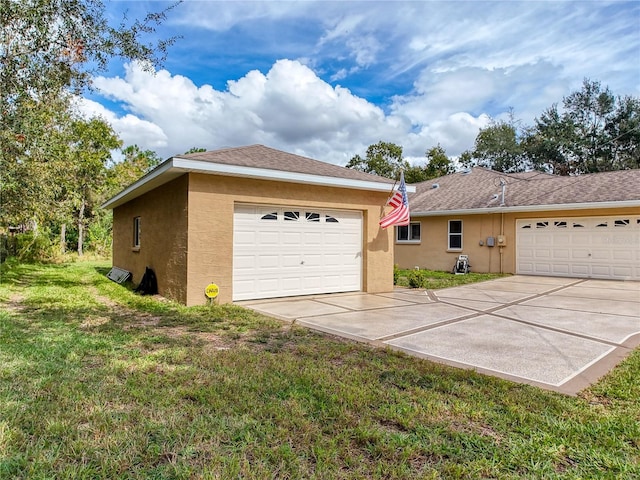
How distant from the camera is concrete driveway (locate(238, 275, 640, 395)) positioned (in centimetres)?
432

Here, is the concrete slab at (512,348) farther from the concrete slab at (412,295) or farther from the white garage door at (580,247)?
the white garage door at (580,247)

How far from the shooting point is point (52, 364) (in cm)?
399

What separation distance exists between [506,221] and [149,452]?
616 inches

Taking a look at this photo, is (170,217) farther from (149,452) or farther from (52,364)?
(149,452)

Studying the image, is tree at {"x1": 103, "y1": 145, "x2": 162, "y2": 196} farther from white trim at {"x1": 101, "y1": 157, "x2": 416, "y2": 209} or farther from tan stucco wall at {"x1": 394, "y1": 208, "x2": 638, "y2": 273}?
tan stucco wall at {"x1": 394, "y1": 208, "x2": 638, "y2": 273}

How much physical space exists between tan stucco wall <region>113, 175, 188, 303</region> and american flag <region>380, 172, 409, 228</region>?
16.1 feet

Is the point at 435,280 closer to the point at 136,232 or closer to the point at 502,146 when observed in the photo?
the point at 136,232

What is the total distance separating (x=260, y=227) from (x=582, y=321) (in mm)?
6434

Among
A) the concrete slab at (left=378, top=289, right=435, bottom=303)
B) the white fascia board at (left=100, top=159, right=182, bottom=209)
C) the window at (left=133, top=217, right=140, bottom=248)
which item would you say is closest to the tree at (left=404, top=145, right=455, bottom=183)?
the concrete slab at (left=378, top=289, right=435, bottom=303)

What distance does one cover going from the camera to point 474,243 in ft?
53.3

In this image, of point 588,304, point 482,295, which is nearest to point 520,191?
point 482,295

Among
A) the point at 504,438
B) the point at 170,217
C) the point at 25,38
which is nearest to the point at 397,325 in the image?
the point at 504,438

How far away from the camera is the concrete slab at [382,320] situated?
5.84 metres

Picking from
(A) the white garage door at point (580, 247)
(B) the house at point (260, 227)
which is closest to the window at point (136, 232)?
(B) the house at point (260, 227)
